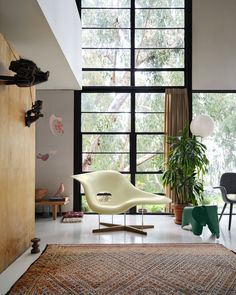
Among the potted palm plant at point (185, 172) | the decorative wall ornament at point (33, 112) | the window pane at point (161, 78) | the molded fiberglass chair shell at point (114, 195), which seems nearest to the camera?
the decorative wall ornament at point (33, 112)

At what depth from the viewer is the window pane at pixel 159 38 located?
262 inches

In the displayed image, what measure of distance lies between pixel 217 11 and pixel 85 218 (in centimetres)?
475

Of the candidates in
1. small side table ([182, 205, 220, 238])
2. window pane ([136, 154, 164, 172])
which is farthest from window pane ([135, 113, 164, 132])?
small side table ([182, 205, 220, 238])

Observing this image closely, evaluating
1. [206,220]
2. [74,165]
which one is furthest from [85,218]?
[206,220]

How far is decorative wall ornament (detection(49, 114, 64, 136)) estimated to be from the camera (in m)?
6.37

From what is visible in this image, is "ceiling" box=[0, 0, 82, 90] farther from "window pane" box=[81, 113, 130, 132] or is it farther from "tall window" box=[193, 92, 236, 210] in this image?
"tall window" box=[193, 92, 236, 210]

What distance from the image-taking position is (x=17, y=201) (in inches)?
138

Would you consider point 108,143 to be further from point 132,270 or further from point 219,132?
point 132,270

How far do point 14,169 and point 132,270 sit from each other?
1543mm

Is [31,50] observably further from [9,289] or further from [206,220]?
[206,220]

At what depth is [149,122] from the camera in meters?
6.57

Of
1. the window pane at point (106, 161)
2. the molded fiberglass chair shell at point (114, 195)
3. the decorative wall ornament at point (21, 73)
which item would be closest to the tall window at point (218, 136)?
the window pane at point (106, 161)

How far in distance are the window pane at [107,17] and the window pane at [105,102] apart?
1.41 meters

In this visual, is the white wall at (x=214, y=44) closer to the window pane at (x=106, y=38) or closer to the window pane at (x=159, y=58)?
the window pane at (x=159, y=58)
